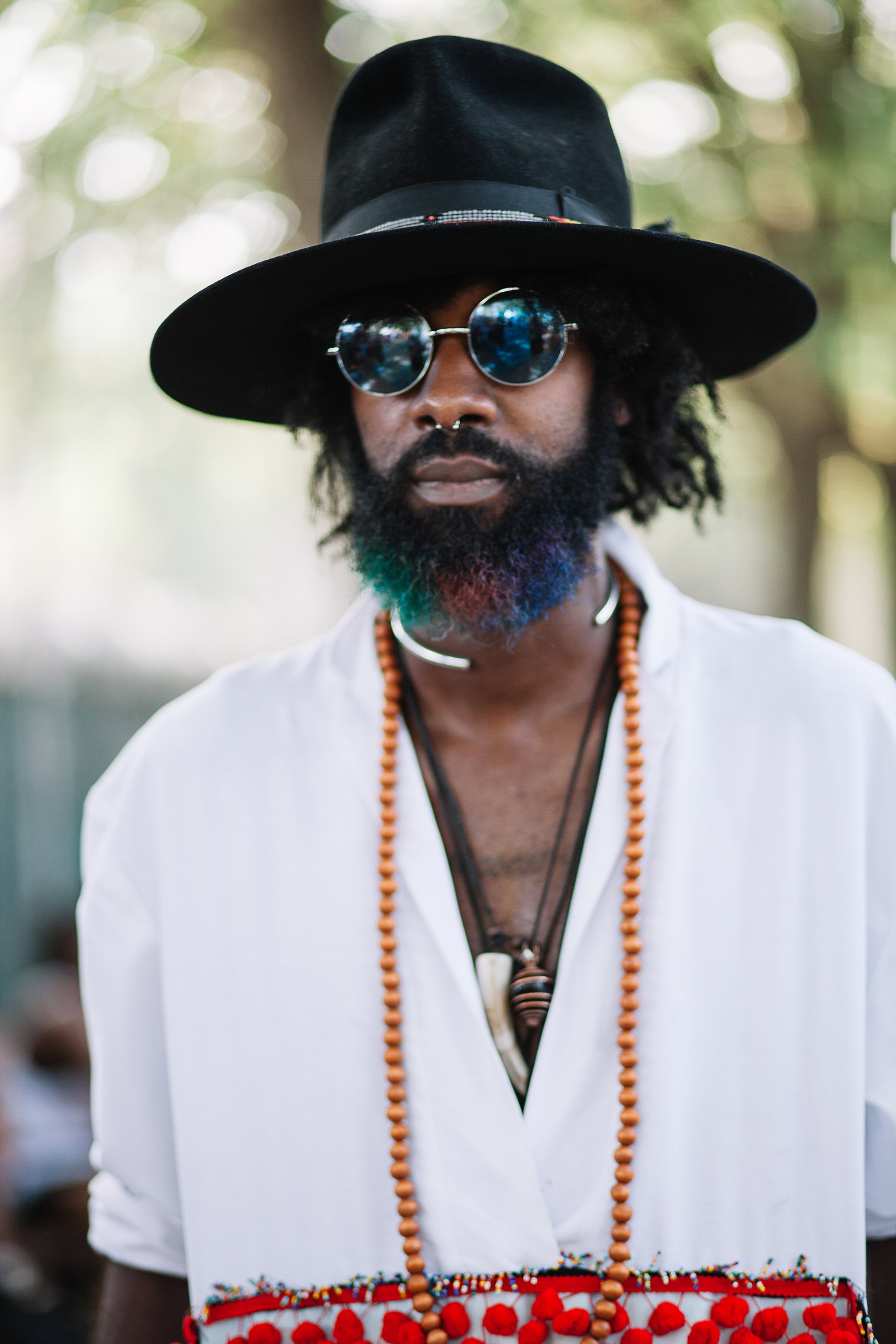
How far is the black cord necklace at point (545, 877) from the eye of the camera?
221 centimetres

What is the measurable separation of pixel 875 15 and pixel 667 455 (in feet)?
13.4

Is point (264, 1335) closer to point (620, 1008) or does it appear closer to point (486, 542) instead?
point (620, 1008)

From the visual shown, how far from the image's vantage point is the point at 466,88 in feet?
7.32

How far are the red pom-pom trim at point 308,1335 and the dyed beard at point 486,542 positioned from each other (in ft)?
4.28

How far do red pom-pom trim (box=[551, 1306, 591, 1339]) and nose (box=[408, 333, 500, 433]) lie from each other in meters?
1.57

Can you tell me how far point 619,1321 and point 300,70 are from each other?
524cm

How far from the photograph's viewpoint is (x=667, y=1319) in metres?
1.97

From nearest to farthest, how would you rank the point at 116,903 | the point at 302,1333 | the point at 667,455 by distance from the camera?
the point at 302,1333 → the point at 116,903 → the point at 667,455

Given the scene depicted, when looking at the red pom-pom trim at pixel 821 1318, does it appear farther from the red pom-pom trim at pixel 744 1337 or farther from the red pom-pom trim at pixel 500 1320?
the red pom-pom trim at pixel 500 1320

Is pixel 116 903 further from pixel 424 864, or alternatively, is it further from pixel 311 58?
pixel 311 58

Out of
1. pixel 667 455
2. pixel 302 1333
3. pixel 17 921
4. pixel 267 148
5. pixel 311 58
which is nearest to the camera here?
pixel 302 1333

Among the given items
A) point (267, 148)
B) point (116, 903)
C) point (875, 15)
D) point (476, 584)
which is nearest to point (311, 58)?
point (267, 148)

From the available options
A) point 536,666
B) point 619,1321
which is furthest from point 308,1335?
point 536,666

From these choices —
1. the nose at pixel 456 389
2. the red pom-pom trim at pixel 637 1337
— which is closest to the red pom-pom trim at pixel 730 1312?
the red pom-pom trim at pixel 637 1337
